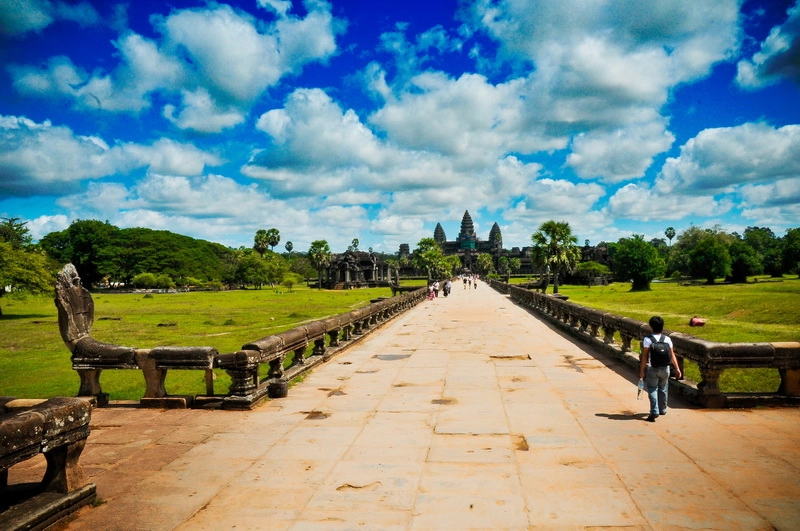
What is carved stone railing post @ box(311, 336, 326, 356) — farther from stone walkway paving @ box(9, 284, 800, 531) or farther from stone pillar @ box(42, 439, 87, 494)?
stone pillar @ box(42, 439, 87, 494)

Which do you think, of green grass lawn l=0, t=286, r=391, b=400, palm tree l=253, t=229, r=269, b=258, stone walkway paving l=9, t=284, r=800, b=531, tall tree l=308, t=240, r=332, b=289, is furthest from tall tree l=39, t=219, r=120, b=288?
stone walkway paving l=9, t=284, r=800, b=531

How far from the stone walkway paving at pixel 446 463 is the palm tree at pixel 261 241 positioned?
105 m

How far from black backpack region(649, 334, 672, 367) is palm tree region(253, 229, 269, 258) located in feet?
353

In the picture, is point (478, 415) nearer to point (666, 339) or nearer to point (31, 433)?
point (666, 339)

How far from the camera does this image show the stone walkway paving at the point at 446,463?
12.3ft

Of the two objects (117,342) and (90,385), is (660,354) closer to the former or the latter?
(90,385)

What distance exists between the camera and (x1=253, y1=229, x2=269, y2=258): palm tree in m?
108

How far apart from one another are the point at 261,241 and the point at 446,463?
109 meters

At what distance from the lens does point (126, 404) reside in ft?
24.1

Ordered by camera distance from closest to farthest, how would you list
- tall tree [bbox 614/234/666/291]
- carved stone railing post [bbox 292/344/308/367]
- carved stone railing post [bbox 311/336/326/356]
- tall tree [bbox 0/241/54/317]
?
carved stone railing post [bbox 292/344/308/367], carved stone railing post [bbox 311/336/326/356], tall tree [bbox 0/241/54/317], tall tree [bbox 614/234/666/291]

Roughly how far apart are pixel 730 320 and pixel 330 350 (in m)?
21.5

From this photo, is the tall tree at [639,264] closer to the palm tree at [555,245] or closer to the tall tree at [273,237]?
the palm tree at [555,245]

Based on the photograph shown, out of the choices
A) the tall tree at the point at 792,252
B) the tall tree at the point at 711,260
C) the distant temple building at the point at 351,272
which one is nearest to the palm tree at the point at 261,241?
the distant temple building at the point at 351,272

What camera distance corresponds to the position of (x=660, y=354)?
6.21 m
